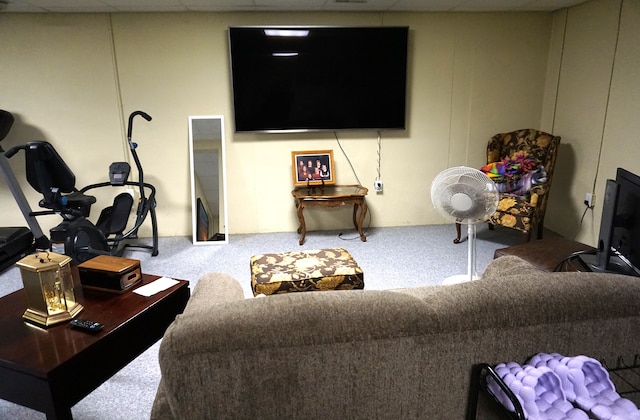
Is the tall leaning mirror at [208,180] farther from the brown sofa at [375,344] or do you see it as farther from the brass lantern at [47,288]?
the brown sofa at [375,344]

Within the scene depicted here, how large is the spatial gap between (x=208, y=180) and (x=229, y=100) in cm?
83

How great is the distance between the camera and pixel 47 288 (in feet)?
4.48

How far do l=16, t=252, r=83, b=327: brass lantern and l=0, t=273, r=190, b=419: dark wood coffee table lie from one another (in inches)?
1.4

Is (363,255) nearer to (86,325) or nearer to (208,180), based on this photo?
(208,180)

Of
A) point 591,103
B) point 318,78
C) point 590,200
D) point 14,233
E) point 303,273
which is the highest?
point 318,78

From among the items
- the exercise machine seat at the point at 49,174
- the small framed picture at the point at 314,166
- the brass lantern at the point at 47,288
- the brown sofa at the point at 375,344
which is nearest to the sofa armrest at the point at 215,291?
the brown sofa at the point at 375,344

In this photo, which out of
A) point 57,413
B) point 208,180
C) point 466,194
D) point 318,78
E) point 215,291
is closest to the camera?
point 57,413

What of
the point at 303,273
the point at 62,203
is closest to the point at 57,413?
the point at 303,273

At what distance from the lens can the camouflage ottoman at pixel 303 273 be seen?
203 cm

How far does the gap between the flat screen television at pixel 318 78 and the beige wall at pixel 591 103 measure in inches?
61.3

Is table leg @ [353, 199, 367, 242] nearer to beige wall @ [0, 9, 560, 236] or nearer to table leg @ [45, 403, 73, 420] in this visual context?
beige wall @ [0, 9, 560, 236]

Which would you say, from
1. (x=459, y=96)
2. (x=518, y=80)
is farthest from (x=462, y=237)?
(x=518, y=80)

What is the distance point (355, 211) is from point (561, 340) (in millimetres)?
3138

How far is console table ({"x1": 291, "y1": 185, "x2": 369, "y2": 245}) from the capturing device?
3.66 m
